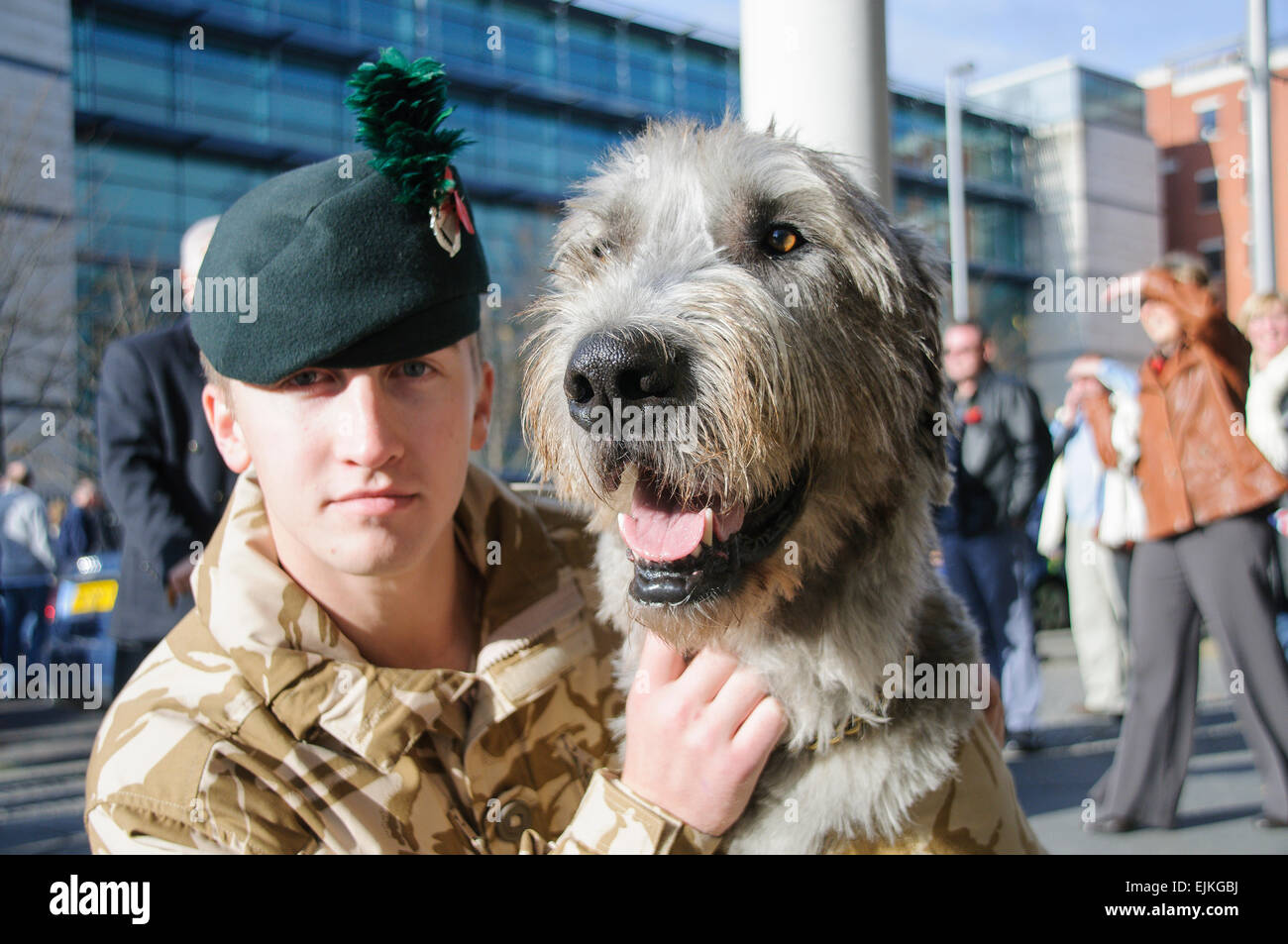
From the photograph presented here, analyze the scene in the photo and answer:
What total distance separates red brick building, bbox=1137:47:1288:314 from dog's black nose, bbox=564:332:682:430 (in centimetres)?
1300

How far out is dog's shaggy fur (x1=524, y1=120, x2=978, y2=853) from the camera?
7.02ft

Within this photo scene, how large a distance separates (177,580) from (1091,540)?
724cm

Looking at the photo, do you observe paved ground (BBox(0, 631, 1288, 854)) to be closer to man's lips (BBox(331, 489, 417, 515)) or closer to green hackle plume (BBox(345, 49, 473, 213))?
man's lips (BBox(331, 489, 417, 515))

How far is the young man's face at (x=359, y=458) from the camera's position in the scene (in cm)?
216

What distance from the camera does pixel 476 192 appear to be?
2272 cm

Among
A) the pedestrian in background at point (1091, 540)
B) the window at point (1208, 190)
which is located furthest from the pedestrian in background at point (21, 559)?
the window at point (1208, 190)

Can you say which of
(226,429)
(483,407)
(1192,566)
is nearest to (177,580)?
(226,429)

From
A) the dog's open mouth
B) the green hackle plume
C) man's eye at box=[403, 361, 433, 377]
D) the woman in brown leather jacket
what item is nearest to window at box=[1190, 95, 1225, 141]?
the woman in brown leather jacket

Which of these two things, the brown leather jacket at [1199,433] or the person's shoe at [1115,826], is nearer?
the brown leather jacket at [1199,433]

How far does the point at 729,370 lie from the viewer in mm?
2102

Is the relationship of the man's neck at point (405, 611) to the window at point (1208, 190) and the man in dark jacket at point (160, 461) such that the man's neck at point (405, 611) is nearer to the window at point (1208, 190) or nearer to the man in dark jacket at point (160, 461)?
the man in dark jacket at point (160, 461)

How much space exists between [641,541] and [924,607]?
754 millimetres

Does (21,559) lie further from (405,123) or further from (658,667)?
(658,667)
